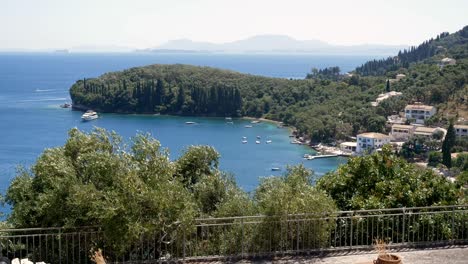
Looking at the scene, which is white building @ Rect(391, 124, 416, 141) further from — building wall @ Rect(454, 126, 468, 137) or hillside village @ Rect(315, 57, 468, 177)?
building wall @ Rect(454, 126, 468, 137)

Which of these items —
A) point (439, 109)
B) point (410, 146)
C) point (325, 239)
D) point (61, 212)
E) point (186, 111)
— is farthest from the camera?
point (186, 111)

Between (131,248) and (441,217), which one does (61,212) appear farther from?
(441,217)

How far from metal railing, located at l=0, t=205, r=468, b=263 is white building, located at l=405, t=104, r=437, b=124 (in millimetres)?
71760

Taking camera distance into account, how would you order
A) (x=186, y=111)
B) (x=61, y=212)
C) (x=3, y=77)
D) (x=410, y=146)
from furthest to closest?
(x=3, y=77)
(x=186, y=111)
(x=410, y=146)
(x=61, y=212)

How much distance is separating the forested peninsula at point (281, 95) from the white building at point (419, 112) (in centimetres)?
143

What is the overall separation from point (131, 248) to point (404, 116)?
78.7 meters

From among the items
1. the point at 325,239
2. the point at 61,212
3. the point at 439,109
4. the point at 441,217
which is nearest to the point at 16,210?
the point at 61,212

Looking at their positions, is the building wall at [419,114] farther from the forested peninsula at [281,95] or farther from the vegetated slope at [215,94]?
the vegetated slope at [215,94]

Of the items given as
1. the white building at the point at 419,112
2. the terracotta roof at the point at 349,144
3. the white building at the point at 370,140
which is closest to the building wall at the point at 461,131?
the white building at the point at 419,112

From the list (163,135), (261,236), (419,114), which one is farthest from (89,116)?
(261,236)

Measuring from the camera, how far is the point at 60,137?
73.0m

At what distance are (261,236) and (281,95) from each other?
97349mm

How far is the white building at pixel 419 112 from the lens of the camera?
77812 mm

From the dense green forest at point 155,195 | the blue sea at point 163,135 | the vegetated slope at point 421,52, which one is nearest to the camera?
the dense green forest at point 155,195
